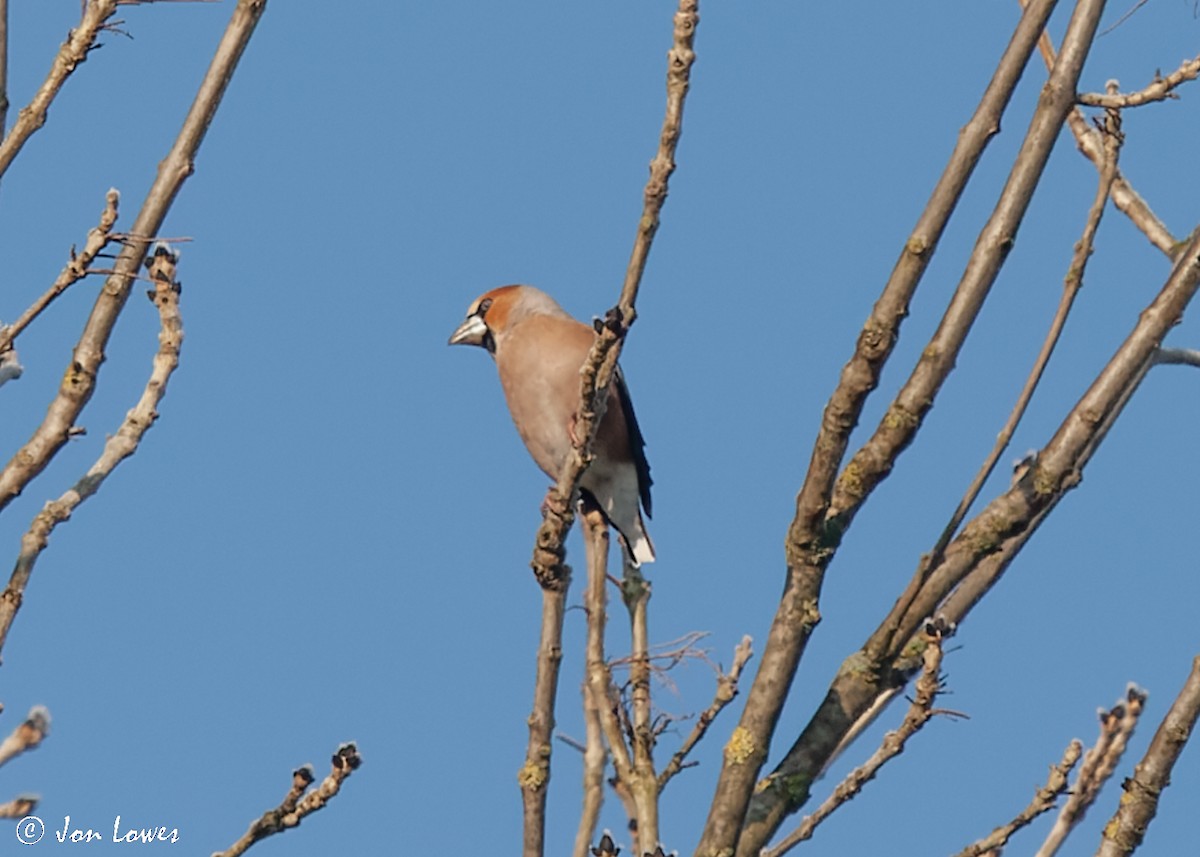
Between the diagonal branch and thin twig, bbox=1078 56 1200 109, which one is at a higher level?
thin twig, bbox=1078 56 1200 109

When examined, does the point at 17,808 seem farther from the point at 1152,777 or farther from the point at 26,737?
the point at 1152,777

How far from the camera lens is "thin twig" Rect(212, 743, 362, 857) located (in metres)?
3.39

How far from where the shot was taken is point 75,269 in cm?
329

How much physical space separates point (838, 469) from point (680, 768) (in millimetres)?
868

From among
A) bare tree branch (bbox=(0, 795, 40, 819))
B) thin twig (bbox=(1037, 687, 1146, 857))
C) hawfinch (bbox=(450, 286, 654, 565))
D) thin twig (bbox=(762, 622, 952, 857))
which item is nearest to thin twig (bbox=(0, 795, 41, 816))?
bare tree branch (bbox=(0, 795, 40, 819))

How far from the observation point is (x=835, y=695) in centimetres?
348

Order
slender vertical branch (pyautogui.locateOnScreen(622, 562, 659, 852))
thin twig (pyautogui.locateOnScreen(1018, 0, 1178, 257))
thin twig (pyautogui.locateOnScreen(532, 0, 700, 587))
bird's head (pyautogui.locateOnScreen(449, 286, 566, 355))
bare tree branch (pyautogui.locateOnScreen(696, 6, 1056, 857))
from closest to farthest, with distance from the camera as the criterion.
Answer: thin twig (pyautogui.locateOnScreen(532, 0, 700, 587)) → bare tree branch (pyautogui.locateOnScreen(696, 6, 1056, 857)) → slender vertical branch (pyautogui.locateOnScreen(622, 562, 659, 852)) → thin twig (pyautogui.locateOnScreen(1018, 0, 1178, 257)) → bird's head (pyautogui.locateOnScreen(449, 286, 566, 355))

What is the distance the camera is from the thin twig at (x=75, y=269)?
3201 millimetres

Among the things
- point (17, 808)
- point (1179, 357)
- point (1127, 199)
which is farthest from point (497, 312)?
point (17, 808)

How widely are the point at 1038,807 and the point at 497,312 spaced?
14.7ft

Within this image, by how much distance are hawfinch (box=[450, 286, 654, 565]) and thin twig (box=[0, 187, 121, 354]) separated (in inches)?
125

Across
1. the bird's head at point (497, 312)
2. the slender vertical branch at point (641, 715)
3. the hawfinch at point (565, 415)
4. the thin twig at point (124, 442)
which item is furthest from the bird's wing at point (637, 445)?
the thin twig at point (124, 442)

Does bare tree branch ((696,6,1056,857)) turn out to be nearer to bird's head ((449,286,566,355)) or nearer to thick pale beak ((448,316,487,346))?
bird's head ((449,286,566,355))

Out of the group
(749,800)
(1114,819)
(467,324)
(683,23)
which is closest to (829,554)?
(749,800)
